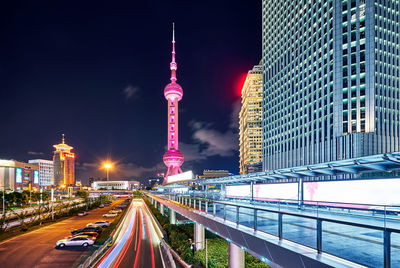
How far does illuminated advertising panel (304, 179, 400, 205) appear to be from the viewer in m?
11.2

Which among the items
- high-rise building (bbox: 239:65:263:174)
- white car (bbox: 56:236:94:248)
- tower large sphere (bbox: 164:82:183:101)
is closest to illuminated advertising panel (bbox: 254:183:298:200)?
white car (bbox: 56:236:94:248)

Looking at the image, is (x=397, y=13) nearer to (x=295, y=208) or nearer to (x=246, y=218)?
(x=295, y=208)

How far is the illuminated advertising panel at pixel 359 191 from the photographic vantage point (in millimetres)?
11250

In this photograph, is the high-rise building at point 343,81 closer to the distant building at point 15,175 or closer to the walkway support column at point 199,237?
the walkway support column at point 199,237

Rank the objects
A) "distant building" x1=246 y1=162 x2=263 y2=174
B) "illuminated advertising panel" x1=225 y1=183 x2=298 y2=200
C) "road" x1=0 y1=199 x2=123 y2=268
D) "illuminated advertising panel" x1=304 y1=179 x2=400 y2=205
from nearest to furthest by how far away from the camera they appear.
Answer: "illuminated advertising panel" x1=304 y1=179 x2=400 y2=205 < "illuminated advertising panel" x1=225 y1=183 x2=298 y2=200 < "road" x1=0 y1=199 x2=123 y2=268 < "distant building" x1=246 y1=162 x2=263 y2=174

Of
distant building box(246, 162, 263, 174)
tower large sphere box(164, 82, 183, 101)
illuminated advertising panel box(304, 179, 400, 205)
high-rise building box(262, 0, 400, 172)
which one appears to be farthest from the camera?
tower large sphere box(164, 82, 183, 101)

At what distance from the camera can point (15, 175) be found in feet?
415

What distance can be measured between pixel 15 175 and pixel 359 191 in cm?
15065

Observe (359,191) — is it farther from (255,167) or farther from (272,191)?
(255,167)

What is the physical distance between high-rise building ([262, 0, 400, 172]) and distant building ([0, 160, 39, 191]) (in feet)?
395

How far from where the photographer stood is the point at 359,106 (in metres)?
56.1

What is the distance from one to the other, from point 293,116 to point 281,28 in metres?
31.1

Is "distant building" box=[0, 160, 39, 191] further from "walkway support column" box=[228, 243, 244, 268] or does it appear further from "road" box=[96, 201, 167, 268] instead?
"walkway support column" box=[228, 243, 244, 268]

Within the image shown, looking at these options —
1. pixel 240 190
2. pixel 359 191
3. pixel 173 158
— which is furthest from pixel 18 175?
pixel 359 191
